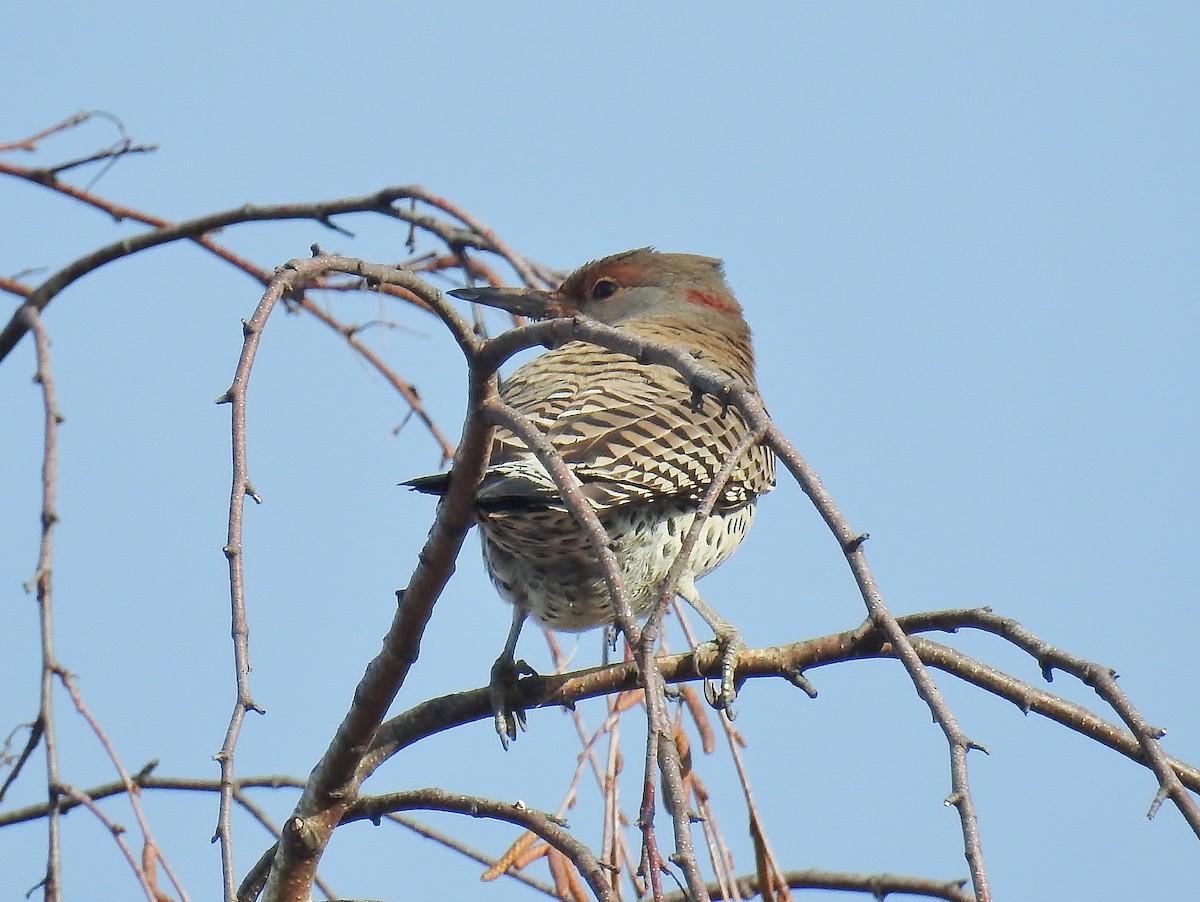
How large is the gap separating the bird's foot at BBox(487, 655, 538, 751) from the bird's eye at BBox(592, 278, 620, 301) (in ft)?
9.77

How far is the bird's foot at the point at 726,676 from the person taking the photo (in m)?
4.22

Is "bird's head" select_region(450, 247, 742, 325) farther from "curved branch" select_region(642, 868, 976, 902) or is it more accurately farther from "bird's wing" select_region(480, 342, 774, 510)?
"curved branch" select_region(642, 868, 976, 902)

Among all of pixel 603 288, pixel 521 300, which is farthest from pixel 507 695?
pixel 603 288

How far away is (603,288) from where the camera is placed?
7.59 metres

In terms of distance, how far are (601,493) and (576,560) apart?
0.43m

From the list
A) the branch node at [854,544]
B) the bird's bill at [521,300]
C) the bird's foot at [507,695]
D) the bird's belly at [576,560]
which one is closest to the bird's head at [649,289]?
the bird's bill at [521,300]

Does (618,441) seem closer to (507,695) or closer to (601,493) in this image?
(601,493)

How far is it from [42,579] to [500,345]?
143 cm

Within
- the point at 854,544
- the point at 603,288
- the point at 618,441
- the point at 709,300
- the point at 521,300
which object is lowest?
the point at 854,544

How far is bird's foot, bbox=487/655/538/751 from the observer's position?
453 centimetres

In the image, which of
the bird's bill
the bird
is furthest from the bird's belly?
the bird's bill

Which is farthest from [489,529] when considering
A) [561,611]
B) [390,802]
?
[390,802]

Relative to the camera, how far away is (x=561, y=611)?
5.20 meters

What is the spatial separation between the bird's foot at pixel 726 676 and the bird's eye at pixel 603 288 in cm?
318
